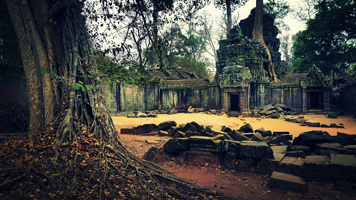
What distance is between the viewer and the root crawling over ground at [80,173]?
277 cm

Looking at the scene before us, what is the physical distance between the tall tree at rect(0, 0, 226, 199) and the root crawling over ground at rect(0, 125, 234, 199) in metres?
0.01

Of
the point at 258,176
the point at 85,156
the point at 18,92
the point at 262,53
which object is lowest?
the point at 258,176

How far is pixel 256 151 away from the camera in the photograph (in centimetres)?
466

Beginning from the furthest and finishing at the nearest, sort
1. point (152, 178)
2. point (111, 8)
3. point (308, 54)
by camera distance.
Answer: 1. point (308, 54)
2. point (111, 8)
3. point (152, 178)

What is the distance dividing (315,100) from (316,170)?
55.6 ft

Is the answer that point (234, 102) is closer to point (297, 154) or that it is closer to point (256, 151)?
point (297, 154)

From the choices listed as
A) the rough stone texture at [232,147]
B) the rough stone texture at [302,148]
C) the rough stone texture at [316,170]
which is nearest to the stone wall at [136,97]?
the rough stone texture at [232,147]

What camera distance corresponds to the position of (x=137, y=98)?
19.2 metres

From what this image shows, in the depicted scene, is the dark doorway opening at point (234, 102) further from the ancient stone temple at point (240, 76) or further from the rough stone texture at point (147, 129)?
the rough stone texture at point (147, 129)

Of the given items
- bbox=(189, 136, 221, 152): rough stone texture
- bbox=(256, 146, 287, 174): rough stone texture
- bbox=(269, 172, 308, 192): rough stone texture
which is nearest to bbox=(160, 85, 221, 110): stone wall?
bbox=(189, 136, 221, 152): rough stone texture

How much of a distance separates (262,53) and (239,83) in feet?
27.0

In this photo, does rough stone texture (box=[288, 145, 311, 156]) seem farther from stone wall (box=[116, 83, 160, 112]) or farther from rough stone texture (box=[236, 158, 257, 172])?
stone wall (box=[116, 83, 160, 112])

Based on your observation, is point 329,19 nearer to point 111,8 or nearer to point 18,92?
point 111,8

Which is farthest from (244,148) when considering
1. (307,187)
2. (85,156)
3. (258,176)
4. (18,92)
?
(18,92)
